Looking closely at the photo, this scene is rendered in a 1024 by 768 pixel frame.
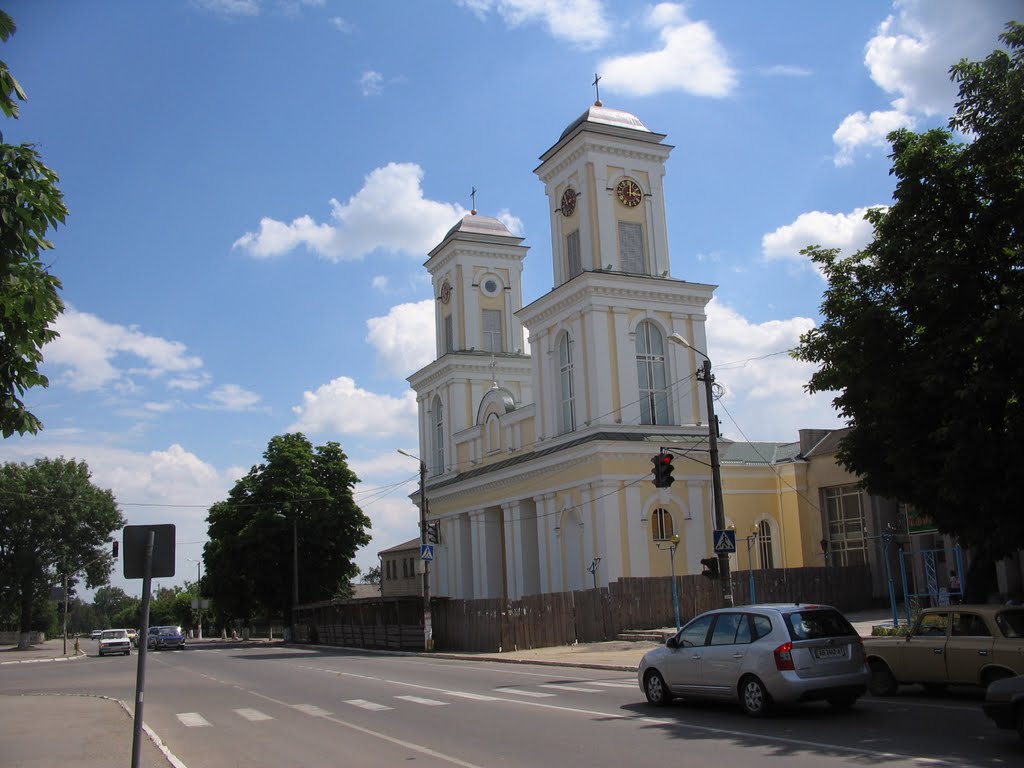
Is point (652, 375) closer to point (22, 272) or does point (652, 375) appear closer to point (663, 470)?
point (663, 470)

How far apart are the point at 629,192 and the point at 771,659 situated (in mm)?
36001

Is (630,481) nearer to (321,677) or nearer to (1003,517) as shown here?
(321,677)

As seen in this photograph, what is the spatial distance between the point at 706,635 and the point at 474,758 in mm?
4589

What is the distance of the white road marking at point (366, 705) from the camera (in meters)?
16.8

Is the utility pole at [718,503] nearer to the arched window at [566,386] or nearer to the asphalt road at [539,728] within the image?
the asphalt road at [539,728]

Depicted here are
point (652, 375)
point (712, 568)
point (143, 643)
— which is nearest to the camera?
point (143, 643)

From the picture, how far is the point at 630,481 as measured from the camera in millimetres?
42094

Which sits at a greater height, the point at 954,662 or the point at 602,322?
the point at 602,322

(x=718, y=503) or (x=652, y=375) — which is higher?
(x=652, y=375)

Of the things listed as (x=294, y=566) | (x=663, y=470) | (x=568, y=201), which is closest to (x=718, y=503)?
(x=663, y=470)

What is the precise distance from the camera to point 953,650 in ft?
45.0

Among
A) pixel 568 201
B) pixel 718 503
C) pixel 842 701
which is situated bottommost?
pixel 842 701

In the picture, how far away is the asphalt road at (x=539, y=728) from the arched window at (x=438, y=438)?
121 ft

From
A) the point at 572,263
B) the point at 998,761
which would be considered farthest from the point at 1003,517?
the point at 572,263
